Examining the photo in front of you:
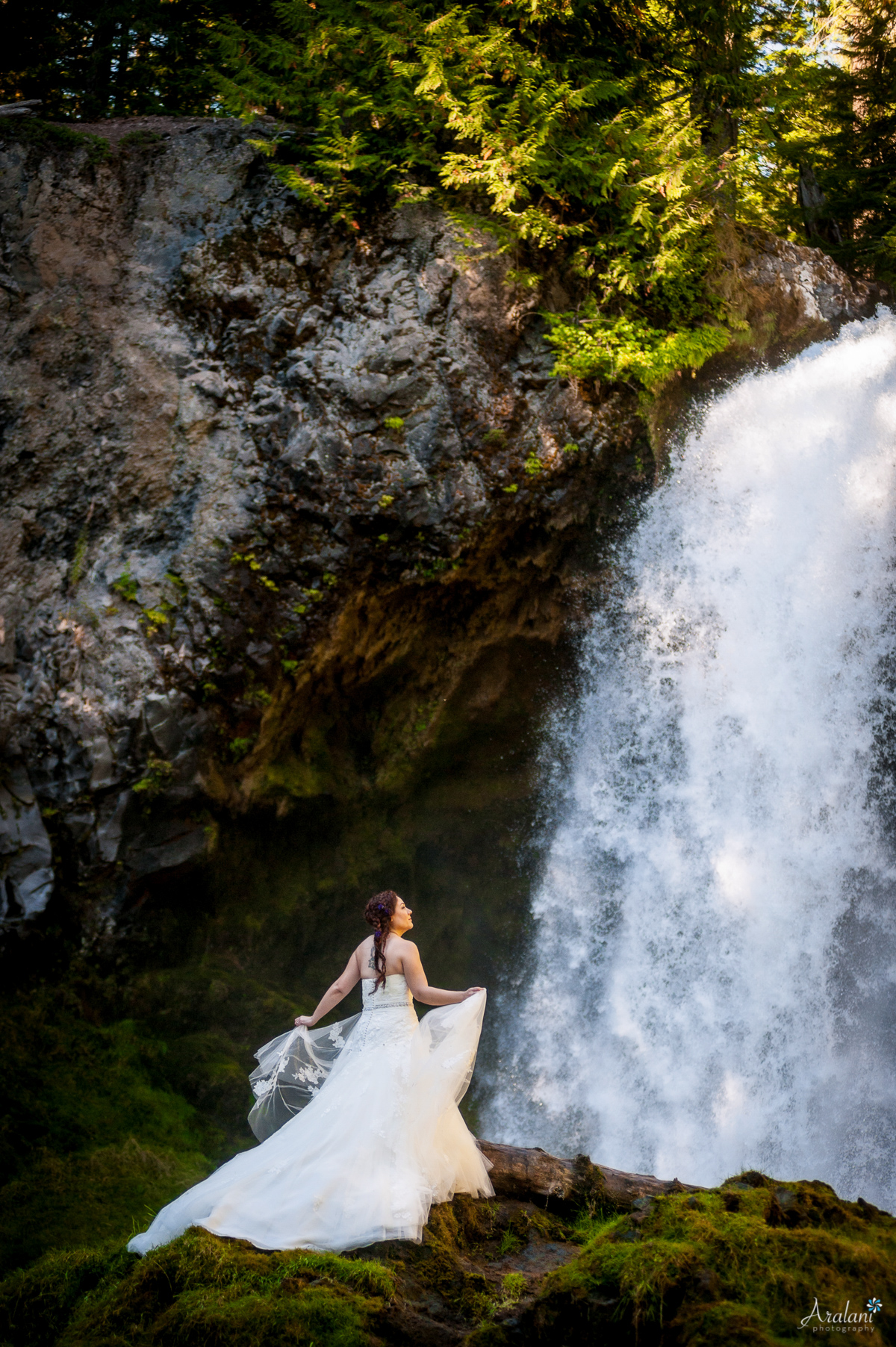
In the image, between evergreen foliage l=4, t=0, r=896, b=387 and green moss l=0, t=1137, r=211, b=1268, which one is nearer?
green moss l=0, t=1137, r=211, b=1268

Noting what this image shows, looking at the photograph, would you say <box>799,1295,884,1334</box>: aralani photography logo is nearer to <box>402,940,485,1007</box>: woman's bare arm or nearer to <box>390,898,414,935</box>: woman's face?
<box>402,940,485,1007</box>: woman's bare arm

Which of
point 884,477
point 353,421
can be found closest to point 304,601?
point 353,421

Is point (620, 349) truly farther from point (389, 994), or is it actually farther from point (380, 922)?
point (389, 994)

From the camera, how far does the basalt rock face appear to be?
8055mm

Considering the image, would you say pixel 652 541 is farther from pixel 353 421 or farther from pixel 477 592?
pixel 353 421

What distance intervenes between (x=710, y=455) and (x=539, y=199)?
152 inches

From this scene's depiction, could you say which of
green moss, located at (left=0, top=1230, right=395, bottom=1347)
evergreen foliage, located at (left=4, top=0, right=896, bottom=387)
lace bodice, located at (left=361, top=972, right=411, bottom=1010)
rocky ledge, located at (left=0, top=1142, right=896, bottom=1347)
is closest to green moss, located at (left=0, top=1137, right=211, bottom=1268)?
rocky ledge, located at (left=0, top=1142, right=896, bottom=1347)

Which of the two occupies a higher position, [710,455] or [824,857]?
[710,455]

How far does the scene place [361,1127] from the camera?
450cm

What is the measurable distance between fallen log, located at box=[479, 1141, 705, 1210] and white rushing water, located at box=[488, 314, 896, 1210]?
401cm

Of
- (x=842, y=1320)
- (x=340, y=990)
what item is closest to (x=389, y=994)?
(x=340, y=990)

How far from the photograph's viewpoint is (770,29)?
12.1 meters

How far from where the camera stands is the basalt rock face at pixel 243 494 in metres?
8.05

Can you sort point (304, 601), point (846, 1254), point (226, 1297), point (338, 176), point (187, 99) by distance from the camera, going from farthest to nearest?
point (187, 99), point (338, 176), point (304, 601), point (226, 1297), point (846, 1254)
